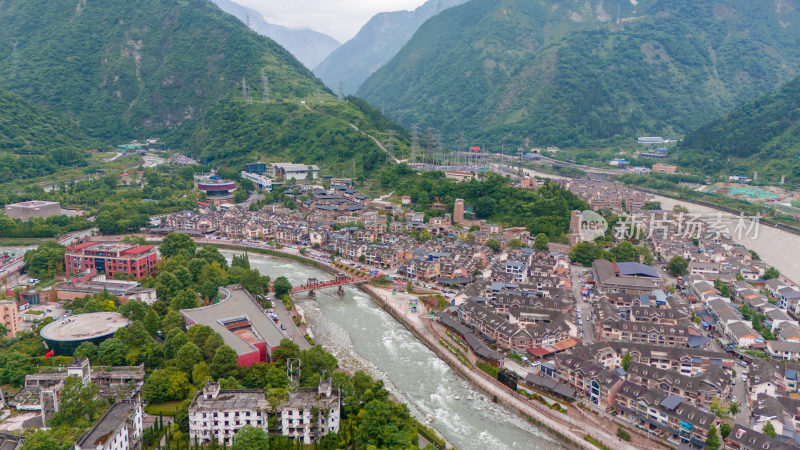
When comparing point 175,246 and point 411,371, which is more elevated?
point 175,246

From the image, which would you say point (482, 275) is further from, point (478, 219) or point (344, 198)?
point (344, 198)

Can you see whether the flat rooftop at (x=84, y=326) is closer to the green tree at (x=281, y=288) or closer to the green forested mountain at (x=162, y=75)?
the green tree at (x=281, y=288)

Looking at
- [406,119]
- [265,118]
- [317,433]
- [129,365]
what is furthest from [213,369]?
[406,119]

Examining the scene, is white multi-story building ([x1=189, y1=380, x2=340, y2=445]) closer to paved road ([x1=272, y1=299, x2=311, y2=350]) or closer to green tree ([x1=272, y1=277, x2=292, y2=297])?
paved road ([x1=272, y1=299, x2=311, y2=350])

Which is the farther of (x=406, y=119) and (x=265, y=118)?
(x=406, y=119)

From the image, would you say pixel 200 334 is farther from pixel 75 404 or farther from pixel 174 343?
pixel 75 404

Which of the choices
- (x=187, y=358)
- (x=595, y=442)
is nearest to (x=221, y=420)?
(x=187, y=358)

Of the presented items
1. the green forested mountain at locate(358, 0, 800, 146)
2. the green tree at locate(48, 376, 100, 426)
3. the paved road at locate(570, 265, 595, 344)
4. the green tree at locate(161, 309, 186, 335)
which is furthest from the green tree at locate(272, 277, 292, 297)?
the green forested mountain at locate(358, 0, 800, 146)
